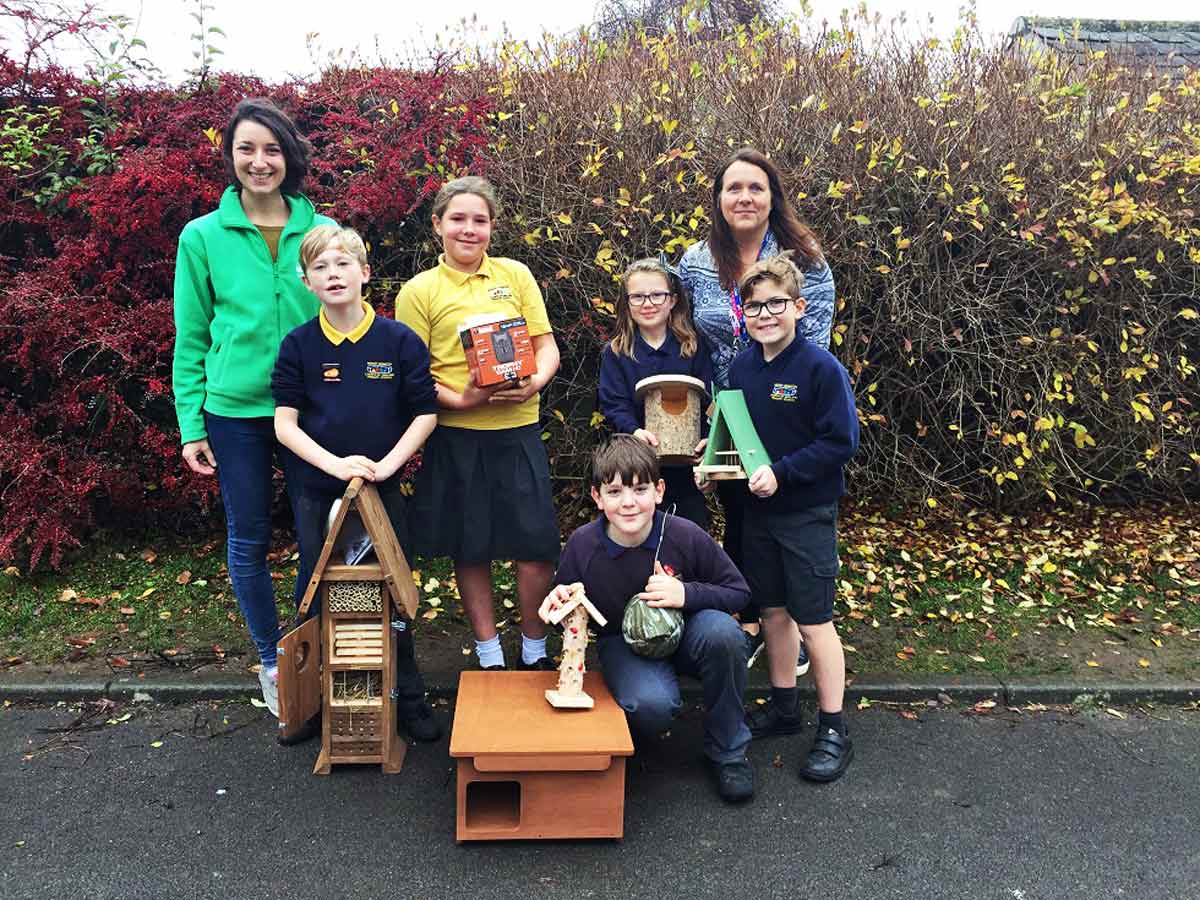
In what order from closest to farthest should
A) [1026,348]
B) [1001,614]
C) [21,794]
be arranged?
[21,794]
[1001,614]
[1026,348]

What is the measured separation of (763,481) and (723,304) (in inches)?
33.4

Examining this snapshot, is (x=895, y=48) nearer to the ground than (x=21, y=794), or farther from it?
farther from it

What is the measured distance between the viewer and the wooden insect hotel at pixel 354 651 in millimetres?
2951

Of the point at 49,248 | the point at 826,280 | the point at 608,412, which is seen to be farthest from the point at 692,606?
the point at 49,248

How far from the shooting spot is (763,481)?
2947mm

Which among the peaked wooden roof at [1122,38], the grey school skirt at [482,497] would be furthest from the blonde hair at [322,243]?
the peaked wooden roof at [1122,38]

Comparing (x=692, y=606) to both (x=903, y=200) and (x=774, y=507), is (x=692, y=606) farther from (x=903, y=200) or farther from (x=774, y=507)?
(x=903, y=200)

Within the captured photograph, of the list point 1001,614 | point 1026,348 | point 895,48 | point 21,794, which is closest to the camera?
point 21,794

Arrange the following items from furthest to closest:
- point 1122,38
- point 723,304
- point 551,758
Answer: point 1122,38, point 723,304, point 551,758

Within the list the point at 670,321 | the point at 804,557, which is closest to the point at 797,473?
the point at 804,557

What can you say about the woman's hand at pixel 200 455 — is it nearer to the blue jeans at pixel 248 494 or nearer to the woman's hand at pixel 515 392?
the blue jeans at pixel 248 494

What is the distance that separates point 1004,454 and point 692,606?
3.56 meters

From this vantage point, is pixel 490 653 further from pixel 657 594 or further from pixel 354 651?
pixel 657 594

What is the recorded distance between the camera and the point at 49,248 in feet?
16.5
